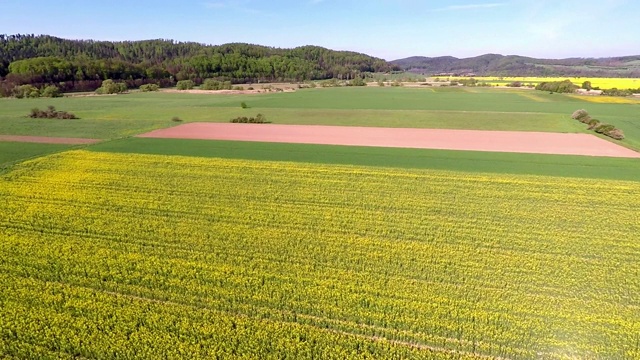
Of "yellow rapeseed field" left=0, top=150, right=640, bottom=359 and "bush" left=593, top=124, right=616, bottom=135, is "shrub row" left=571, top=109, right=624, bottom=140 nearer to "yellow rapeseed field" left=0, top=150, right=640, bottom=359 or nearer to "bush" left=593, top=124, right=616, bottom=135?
"bush" left=593, top=124, right=616, bottom=135

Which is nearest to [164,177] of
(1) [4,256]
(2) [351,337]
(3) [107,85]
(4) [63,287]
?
(1) [4,256]

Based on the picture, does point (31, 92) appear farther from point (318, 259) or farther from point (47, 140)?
point (318, 259)

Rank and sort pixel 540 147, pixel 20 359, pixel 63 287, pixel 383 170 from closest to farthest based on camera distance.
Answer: pixel 20 359, pixel 63 287, pixel 383 170, pixel 540 147

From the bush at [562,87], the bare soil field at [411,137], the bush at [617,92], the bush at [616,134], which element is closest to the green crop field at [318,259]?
the bare soil field at [411,137]

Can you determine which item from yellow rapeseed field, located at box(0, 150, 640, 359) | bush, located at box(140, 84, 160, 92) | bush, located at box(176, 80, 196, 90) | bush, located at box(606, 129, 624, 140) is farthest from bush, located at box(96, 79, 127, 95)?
bush, located at box(606, 129, 624, 140)

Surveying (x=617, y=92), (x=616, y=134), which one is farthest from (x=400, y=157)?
(x=617, y=92)

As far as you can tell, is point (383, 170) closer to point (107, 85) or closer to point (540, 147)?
point (540, 147)
